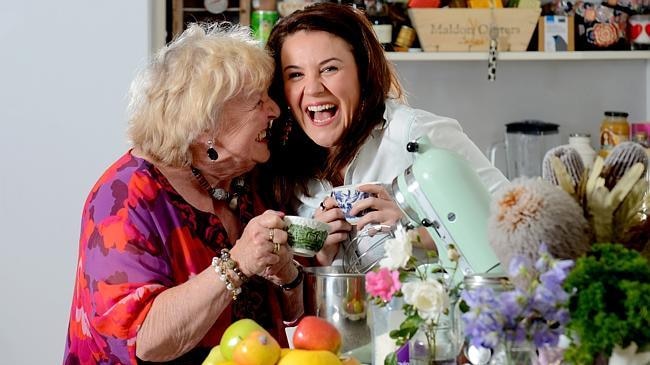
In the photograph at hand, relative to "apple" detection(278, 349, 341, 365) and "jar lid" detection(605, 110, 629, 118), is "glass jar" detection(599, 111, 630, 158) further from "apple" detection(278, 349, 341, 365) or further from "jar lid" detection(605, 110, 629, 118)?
"apple" detection(278, 349, 341, 365)

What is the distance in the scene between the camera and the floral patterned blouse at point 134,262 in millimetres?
1726

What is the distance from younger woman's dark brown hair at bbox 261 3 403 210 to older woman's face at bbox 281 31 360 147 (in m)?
0.02

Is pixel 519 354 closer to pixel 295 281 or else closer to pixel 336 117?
pixel 295 281

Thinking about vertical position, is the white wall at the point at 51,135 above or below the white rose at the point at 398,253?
below

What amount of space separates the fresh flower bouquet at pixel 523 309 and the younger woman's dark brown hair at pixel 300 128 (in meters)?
0.99

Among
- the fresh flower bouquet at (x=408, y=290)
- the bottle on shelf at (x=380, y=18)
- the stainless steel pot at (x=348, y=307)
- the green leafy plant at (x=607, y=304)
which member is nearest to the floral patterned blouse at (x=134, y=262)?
the stainless steel pot at (x=348, y=307)

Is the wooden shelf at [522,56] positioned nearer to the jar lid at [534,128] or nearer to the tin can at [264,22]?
the jar lid at [534,128]

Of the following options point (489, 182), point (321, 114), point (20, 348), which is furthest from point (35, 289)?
point (489, 182)

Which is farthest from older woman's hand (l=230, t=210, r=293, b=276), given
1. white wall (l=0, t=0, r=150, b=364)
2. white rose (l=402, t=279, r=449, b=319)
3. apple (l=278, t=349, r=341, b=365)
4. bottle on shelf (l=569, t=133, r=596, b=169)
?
bottle on shelf (l=569, t=133, r=596, b=169)

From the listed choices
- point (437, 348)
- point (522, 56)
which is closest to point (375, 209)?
point (437, 348)

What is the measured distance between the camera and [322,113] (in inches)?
80.5

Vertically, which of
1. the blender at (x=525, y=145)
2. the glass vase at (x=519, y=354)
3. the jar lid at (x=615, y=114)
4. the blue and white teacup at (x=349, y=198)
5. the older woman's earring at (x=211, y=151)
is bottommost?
the blender at (x=525, y=145)

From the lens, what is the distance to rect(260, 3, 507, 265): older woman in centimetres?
203

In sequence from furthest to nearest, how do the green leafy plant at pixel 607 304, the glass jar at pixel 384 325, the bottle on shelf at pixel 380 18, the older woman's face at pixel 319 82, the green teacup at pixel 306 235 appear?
the bottle on shelf at pixel 380 18, the older woman's face at pixel 319 82, the green teacup at pixel 306 235, the glass jar at pixel 384 325, the green leafy plant at pixel 607 304
